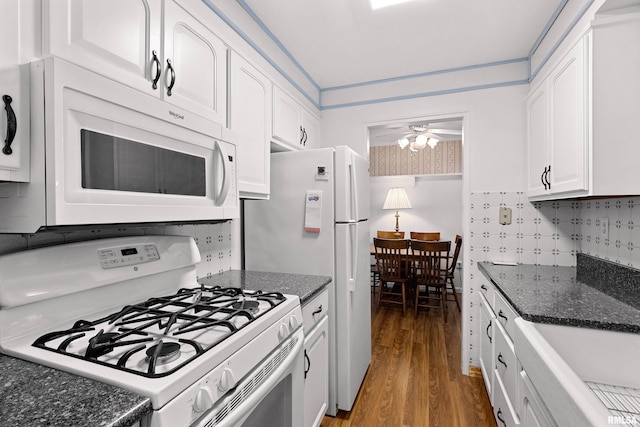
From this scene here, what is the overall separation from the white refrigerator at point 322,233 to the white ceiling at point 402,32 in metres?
0.76

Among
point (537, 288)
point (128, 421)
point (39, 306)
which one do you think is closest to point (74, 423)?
point (128, 421)

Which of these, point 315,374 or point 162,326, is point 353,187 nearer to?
point 315,374

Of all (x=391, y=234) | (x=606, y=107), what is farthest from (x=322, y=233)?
(x=391, y=234)

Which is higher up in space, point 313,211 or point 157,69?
point 157,69

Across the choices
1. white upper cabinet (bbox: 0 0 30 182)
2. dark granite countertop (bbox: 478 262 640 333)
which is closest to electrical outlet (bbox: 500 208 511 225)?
dark granite countertop (bbox: 478 262 640 333)

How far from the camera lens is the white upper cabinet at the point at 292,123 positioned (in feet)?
6.46

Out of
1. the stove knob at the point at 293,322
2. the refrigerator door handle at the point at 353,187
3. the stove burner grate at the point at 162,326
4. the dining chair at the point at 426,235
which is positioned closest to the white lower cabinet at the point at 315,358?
the stove knob at the point at 293,322

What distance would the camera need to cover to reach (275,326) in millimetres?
1037

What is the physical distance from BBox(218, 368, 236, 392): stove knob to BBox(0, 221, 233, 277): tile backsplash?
577 mm

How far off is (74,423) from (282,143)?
68.5 inches

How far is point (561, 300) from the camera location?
1.38m

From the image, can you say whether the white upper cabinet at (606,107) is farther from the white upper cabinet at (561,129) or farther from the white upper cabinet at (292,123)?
the white upper cabinet at (292,123)

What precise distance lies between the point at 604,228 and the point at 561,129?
0.63 meters

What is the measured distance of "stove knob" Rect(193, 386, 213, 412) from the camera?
0.68 meters
